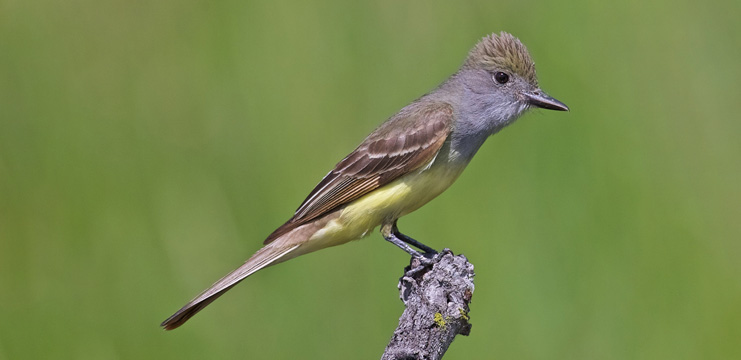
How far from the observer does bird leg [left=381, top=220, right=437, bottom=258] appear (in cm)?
482

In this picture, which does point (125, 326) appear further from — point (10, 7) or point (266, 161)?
point (10, 7)

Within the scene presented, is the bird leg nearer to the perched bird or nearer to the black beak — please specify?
the perched bird

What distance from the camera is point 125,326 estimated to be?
5.54 meters

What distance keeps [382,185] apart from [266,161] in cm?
124

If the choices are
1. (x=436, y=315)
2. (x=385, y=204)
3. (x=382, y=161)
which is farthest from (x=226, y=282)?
(x=436, y=315)

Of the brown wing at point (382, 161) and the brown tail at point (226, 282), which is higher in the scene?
the brown wing at point (382, 161)

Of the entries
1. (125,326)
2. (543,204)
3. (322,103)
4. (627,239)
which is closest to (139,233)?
(125,326)

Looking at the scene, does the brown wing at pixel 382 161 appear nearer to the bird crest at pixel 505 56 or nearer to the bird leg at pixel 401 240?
the bird leg at pixel 401 240

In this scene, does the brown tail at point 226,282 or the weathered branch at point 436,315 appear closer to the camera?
the weathered branch at point 436,315

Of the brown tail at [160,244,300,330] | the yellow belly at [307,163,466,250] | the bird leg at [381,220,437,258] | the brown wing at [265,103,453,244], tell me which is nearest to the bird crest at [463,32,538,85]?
the brown wing at [265,103,453,244]

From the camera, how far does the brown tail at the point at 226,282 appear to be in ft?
14.5

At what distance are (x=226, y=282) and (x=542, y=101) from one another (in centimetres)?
186

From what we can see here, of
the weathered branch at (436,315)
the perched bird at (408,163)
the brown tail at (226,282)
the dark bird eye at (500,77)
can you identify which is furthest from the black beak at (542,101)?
the brown tail at (226,282)

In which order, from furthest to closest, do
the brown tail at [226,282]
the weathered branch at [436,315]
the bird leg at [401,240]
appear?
1. the bird leg at [401,240]
2. the brown tail at [226,282]
3. the weathered branch at [436,315]
